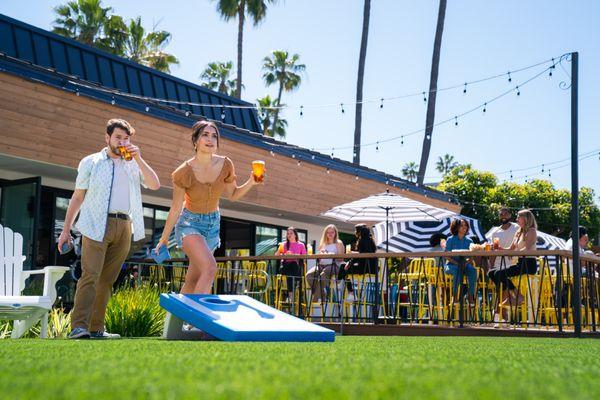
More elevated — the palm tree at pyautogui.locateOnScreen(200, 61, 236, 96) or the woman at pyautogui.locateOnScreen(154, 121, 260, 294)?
the palm tree at pyautogui.locateOnScreen(200, 61, 236, 96)

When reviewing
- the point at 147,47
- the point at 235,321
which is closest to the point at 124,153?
the point at 235,321

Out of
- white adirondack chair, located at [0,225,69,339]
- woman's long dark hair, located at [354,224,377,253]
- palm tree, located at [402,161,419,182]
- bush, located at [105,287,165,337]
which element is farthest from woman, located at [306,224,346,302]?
palm tree, located at [402,161,419,182]

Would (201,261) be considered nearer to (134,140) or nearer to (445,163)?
(134,140)

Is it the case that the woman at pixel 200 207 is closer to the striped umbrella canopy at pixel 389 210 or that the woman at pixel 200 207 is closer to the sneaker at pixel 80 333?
the sneaker at pixel 80 333

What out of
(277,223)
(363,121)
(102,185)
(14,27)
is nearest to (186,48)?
(363,121)

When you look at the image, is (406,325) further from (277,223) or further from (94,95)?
(277,223)

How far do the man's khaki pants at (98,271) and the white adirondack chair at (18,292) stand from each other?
399 millimetres

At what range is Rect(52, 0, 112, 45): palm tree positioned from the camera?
89.0 feet

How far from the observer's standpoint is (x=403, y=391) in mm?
1762

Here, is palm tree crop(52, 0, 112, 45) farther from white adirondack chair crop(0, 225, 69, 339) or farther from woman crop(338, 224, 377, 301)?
white adirondack chair crop(0, 225, 69, 339)

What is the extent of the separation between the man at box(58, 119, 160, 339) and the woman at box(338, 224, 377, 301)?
15.1 feet

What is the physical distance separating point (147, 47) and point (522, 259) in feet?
80.0

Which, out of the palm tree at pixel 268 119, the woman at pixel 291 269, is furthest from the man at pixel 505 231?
the palm tree at pixel 268 119

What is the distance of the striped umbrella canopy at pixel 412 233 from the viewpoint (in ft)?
55.4
